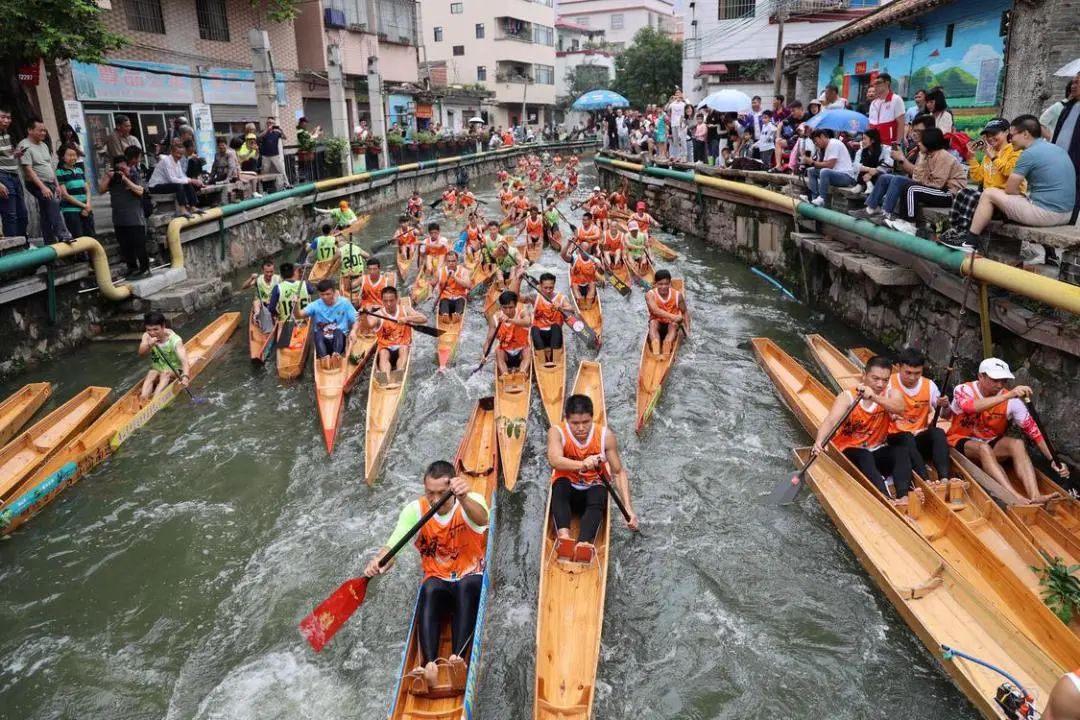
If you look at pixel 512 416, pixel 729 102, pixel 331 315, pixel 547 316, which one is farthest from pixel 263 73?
pixel 512 416

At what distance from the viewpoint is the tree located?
151ft

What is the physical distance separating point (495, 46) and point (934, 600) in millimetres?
53875

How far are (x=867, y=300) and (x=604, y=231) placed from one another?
6392mm

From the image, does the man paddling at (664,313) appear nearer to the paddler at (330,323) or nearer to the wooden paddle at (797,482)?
the wooden paddle at (797,482)

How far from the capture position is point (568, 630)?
5.36 metres

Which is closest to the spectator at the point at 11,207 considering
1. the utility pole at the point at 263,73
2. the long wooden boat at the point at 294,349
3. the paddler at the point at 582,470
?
the long wooden boat at the point at 294,349

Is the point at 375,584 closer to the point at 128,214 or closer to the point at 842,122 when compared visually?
the point at 128,214

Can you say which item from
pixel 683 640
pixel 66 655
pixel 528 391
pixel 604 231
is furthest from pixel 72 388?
pixel 604 231

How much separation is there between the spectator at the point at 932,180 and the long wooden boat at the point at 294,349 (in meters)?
8.83

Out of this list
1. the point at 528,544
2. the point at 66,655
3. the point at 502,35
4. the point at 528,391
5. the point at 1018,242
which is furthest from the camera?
the point at 502,35

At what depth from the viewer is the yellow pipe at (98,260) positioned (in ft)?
37.1

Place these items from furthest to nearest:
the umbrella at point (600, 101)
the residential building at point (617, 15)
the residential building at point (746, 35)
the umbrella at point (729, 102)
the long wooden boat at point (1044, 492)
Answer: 1. the residential building at point (617, 15)
2. the residential building at point (746, 35)
3. the umbrella at point (600, 101)
4. the umbrella at point (729, 102)
5. the long wooden boat at point (1044, 492)

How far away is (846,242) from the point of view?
39.6ft

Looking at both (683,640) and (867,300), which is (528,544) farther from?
(867,300)
